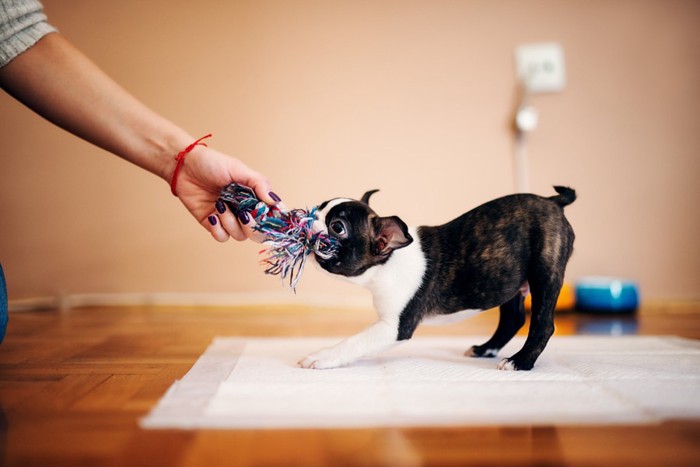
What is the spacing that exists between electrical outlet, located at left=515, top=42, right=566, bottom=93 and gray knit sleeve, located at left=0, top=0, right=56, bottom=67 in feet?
6.28

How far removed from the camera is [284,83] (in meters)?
2.52

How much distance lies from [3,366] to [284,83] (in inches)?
66.8

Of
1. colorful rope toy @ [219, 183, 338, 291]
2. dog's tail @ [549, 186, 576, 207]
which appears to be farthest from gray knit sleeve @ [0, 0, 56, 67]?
dog's tail @ [549, 186, 576, 207]

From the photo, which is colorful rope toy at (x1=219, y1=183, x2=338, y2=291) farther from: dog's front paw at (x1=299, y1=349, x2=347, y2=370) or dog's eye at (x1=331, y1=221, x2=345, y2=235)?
dog's front paw at (x1=299, y1=349, x2=347, y2=370)

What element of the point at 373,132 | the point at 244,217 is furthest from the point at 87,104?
the point at 373,132

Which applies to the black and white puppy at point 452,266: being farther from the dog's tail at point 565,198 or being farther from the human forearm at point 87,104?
the human forearm at point 87,104

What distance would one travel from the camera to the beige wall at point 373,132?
2.48m

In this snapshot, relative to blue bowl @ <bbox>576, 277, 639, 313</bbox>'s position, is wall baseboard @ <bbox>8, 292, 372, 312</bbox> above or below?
above

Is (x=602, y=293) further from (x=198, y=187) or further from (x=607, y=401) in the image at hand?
(x=198, y=187)

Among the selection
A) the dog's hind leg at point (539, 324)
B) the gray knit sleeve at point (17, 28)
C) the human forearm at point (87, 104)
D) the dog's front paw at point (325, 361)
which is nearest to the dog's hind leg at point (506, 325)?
the dog's hind leg at point (539, 324)

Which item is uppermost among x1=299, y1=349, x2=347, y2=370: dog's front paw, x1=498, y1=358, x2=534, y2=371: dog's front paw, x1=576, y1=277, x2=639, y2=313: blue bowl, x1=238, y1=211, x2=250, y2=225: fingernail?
x1=238, y1=211, x2=250, y2=225: fingernail

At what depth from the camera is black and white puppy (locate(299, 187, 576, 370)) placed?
1.14 m

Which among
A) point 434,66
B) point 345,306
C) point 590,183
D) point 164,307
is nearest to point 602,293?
point 590,183

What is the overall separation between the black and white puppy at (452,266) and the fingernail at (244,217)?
0.17 metres
